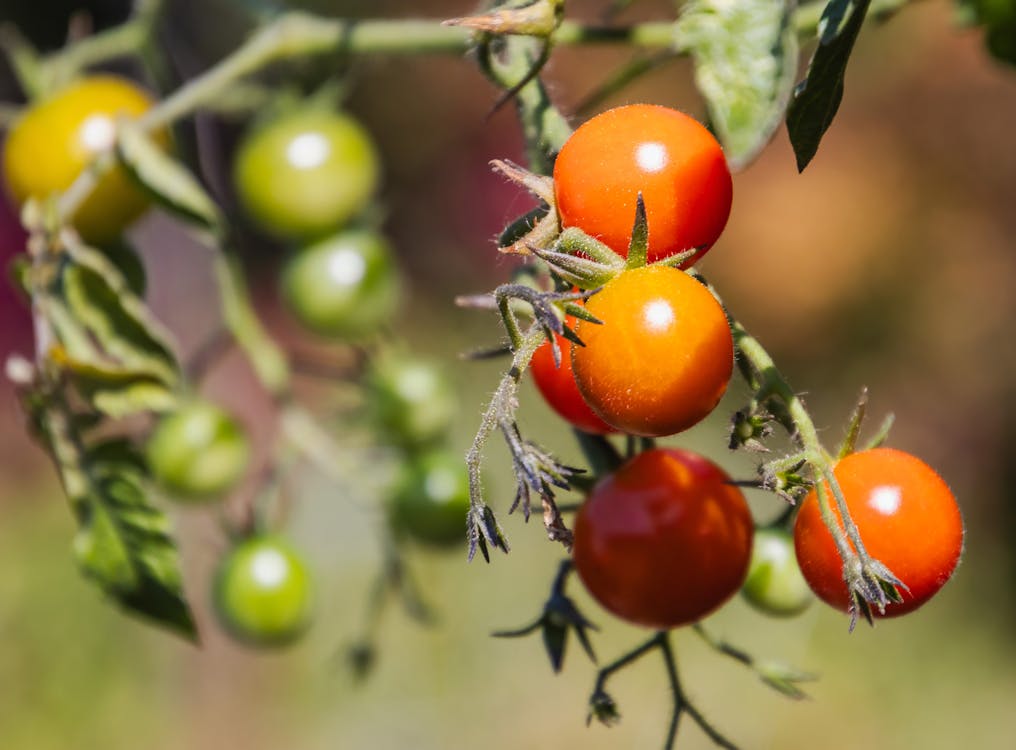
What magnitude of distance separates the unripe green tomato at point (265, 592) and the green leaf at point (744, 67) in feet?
2.17

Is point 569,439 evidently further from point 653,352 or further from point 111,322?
point 653,352

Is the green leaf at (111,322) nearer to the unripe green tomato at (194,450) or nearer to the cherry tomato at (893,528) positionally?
the unripe green tomato at (194,450)

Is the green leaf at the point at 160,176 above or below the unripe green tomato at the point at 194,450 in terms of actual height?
above

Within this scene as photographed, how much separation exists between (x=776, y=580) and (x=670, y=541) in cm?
13

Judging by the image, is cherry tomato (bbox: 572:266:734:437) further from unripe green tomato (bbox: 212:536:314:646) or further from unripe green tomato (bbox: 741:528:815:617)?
unripe green tomato (bbox: 212:536:314:646)

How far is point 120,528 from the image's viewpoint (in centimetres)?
80

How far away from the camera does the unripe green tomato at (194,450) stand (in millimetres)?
1019

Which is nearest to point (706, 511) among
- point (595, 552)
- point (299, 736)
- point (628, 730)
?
point (595, 552)

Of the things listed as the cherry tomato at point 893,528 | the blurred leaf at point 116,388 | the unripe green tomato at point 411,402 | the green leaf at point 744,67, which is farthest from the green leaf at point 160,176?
the cherry tomato at point 893,528

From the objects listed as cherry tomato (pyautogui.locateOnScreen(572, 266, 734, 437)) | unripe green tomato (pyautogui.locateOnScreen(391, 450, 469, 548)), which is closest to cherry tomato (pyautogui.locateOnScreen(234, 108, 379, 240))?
unripe green tomato (pyautogui.locateOnScreen(391, 450, 469, 548))

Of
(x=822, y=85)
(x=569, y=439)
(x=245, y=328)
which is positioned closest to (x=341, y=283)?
(x=245, y=328)

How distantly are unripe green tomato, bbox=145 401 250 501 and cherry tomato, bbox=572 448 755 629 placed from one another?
1.76 feet

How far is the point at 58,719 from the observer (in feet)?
8.10

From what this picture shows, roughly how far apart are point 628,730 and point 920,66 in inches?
87.1
